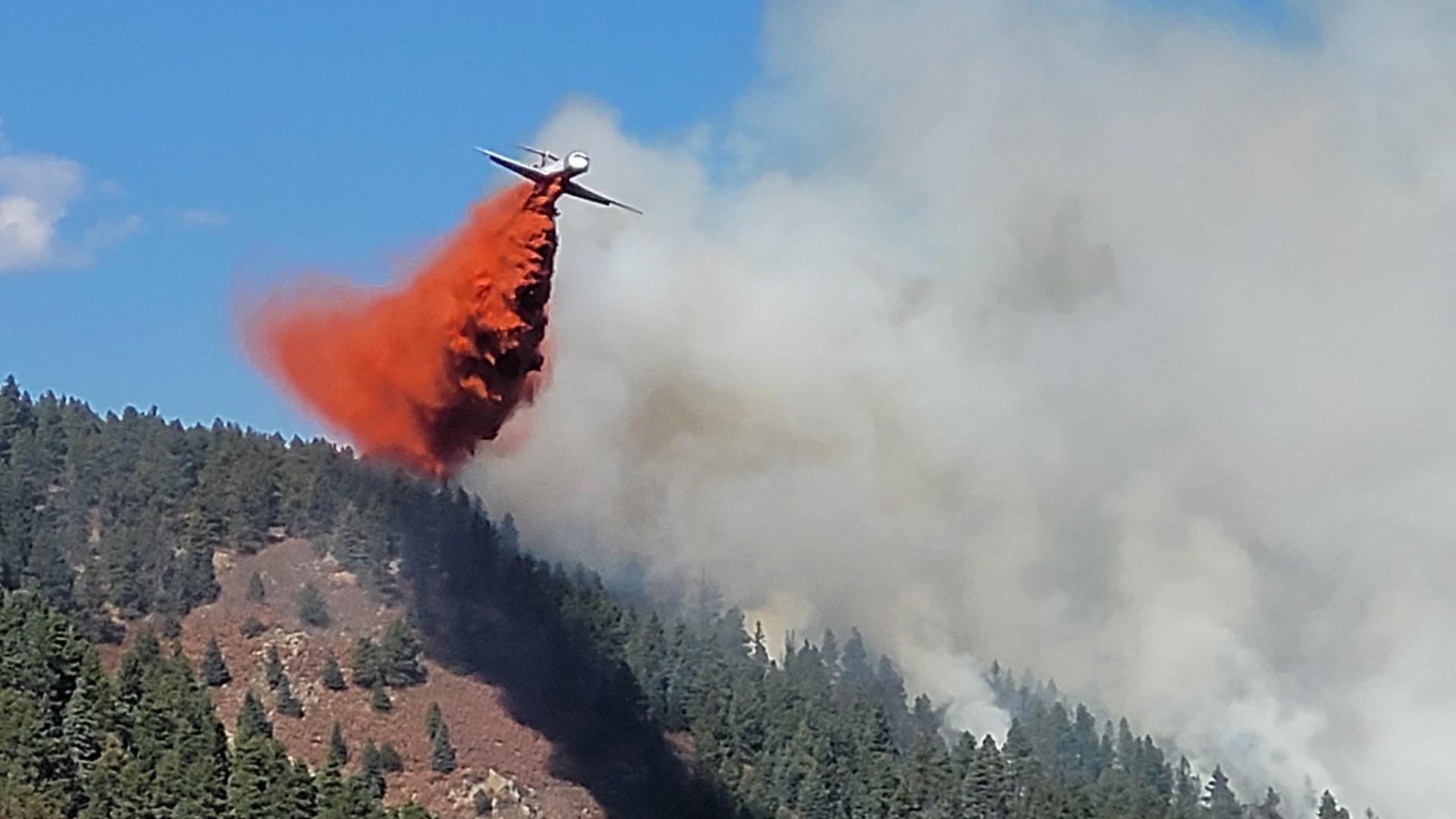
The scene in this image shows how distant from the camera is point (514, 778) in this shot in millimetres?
150000

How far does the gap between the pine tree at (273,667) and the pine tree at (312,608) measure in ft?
15.0

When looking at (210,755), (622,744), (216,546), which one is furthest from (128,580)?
(210,755)

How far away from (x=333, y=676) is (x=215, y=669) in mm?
7712

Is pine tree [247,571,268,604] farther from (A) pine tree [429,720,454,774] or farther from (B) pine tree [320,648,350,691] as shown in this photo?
(A) pine tree [429,720,454,774]

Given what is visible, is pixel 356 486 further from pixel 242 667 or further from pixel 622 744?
pixel 622 744

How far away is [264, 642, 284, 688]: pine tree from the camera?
6260 inches


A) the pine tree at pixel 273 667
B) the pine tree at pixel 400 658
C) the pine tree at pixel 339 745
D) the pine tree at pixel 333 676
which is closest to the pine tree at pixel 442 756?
the pine tree at pixel 339 745

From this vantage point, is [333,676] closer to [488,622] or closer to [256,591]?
[256,591]

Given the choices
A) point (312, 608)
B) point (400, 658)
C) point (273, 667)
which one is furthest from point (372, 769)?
point (312, 608)

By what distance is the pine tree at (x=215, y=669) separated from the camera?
6280 inches

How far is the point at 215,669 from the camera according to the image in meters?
160

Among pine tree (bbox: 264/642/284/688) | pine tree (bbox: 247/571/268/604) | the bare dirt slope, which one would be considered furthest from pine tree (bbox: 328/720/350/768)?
pine tree (bbox: 247/571/268/604)

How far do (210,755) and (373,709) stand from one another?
4633cm

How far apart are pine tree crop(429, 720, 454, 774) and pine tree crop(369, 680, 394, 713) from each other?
808cm
